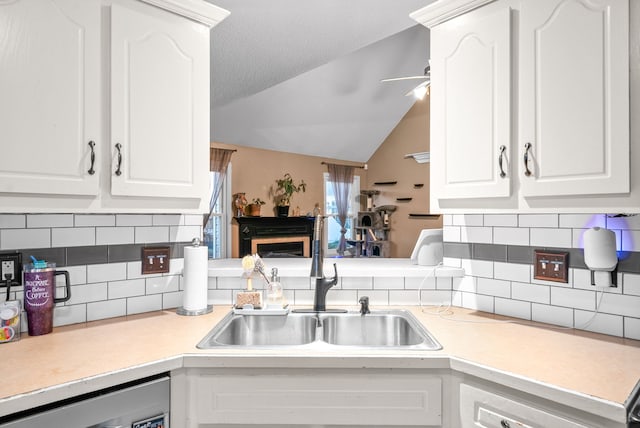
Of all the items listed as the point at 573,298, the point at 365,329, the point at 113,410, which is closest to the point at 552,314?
the point at 573,298

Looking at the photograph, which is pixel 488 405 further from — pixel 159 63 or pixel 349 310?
pixel 159 63

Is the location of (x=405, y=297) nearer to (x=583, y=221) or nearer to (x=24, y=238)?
(x=583, y=221)

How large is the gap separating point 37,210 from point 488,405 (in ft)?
4.63

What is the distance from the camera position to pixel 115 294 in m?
1.61

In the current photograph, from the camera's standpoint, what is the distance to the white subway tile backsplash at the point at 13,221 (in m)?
1.38

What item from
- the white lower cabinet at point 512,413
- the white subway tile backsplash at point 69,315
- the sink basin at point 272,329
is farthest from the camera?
the sink basin at point 272,329

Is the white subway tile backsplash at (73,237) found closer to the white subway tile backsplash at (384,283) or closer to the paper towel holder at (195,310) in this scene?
the paper towel holder at (195,310)

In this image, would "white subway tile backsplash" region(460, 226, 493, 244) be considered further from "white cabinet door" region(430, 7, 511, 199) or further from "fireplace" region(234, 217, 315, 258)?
"fireplace" region(234, 217, 315, 258)

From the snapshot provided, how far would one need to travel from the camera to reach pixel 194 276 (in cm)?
162

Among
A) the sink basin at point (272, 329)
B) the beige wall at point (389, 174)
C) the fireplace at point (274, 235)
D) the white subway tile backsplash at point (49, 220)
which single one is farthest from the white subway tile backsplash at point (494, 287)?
the beige wall at point (389, 174)

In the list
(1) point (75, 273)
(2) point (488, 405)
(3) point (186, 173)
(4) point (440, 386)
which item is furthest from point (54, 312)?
(2) point (488, 405)

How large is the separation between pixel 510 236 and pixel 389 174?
5870mm

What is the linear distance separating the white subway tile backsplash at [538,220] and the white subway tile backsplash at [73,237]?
169cm

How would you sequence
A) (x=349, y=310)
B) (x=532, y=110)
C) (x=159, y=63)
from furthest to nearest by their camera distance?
1. (x=349, y=310)
2. (x=159, y=63)
3. (x=532, y=110)
